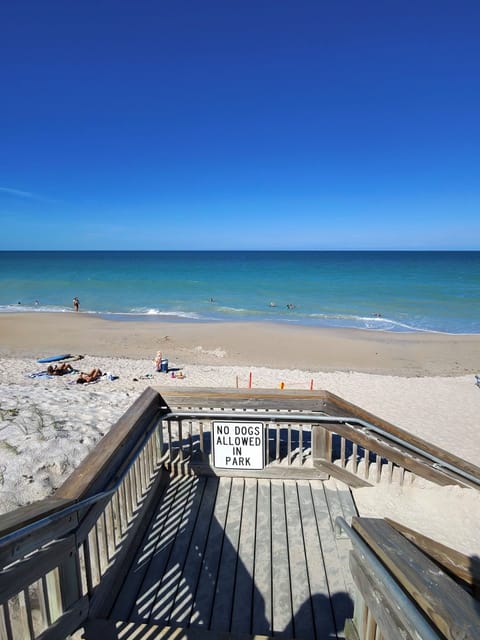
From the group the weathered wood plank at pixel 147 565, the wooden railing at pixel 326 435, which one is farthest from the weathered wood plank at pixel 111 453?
the weathered wood plank at pixel 147 565

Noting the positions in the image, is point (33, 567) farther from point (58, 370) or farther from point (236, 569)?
point (58, 370)

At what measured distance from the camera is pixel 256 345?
19234mm

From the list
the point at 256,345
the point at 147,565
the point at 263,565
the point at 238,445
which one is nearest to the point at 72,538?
the point at 147,565

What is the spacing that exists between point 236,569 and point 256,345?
16.1 meters

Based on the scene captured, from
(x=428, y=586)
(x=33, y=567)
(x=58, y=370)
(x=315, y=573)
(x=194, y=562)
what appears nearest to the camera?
(x=428, y=586)

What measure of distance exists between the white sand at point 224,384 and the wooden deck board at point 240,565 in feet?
2.83

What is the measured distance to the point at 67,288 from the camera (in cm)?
4759

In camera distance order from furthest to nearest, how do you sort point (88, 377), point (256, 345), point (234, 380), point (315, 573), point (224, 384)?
point (256, 345), point (234, 380), point (224, 384), point (88, 377), point (315, 573)

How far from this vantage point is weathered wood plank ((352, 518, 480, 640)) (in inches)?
45.0

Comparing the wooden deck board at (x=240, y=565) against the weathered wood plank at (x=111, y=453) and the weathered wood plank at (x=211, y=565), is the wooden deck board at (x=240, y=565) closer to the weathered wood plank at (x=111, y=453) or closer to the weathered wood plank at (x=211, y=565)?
the weathered wood plank at (x=211, y=565)

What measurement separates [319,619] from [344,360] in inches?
560

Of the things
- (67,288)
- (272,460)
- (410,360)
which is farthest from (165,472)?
(67,288)

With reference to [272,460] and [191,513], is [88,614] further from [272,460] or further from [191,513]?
[272,460]

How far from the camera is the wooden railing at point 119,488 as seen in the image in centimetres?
190
